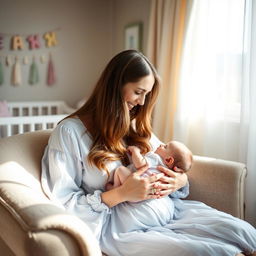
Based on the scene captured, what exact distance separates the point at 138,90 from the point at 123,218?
557 mm

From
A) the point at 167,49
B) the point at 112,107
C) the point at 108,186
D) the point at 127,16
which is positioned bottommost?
the point at 108,186

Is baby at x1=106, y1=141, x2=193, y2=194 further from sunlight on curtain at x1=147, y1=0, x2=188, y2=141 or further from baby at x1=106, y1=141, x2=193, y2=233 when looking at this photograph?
sunlight on curtain at x1=147, y1=0, x2=188, y2=141

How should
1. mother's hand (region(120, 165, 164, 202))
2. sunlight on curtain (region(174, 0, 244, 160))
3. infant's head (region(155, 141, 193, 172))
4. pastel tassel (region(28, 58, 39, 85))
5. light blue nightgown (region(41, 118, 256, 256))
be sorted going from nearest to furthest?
light blue nightgown (region(41, 118, 256, 256)), mother's hand (region(120, 165, 164, 202)), infant's head (region(155, 141, 193, 172)), sunlight on curtain (region(174, 0, 244, 160)), pastel tassel (region(28, 58, 39, 85))

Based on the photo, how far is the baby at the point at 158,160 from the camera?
155 centimetres

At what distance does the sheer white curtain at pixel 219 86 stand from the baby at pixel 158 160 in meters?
0.73

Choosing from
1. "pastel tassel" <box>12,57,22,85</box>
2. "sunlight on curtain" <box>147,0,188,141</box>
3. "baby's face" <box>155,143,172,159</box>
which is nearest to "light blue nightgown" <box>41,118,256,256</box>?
"baby's face" <box>155,143,172,159</box>

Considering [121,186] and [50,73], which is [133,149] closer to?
[121,186]

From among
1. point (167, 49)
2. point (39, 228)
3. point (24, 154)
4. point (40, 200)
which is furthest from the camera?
point (167, 49)

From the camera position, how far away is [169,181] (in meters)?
1.57

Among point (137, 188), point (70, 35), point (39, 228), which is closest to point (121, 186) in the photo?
point (137, 188)

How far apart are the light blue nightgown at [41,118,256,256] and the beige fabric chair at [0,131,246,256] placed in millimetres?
116

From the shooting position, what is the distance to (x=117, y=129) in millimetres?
1611

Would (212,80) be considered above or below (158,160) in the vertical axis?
above

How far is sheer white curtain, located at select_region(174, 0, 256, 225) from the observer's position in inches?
88.5
